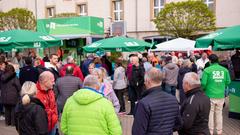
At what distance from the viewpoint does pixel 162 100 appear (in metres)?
4.20

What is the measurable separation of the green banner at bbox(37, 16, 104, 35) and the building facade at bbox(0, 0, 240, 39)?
460cm

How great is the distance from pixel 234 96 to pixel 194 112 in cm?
578

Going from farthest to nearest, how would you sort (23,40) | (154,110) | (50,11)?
(50,11) < (23,40) < (154,110)

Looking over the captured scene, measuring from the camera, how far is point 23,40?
10508mm

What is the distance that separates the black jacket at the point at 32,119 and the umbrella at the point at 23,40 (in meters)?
5.78

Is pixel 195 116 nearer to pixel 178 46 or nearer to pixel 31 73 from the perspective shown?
pixel 31 73

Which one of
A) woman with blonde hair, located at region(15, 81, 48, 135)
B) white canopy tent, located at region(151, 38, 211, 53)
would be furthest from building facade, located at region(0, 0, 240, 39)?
woman with blonde hair, located at region(15, 81, 48, 135)

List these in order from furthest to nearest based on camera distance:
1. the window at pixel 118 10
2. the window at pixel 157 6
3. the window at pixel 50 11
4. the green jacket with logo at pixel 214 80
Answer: the window at pixel 50 11
the window at pixel 118 10
the window at pixel 157 6
the green jacket with logo at pixel 214 80

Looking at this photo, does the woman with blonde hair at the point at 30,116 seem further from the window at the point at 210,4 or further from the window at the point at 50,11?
the window at the point at 50,11

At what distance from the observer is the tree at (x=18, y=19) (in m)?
31.8

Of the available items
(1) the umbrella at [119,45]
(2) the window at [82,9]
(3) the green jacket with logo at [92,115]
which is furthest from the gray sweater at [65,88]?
(2) the window at [82,9]

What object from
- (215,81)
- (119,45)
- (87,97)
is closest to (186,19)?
(119,45)

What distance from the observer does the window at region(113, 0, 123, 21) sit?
32125 millimetres

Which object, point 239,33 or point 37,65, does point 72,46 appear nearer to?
point 37,65
